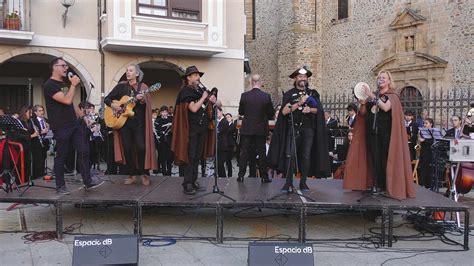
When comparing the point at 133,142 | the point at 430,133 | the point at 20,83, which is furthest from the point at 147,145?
the point at 20,83

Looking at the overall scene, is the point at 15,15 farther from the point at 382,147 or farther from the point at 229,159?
the point at 382,147

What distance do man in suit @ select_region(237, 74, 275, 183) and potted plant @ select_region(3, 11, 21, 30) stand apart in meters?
9.56

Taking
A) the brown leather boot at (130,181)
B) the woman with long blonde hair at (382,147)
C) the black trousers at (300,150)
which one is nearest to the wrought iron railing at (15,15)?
the brown leather boot at (130,181)

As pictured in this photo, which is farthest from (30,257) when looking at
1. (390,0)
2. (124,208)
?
(390,0)

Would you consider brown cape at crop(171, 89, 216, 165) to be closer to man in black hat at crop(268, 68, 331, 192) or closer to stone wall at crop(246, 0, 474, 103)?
man in black hat at crop(268, 68, 331, 192)

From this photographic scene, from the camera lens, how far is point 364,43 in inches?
1017

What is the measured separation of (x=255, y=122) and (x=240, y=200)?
75.0 inches

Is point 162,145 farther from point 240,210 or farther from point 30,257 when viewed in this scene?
point 30,257

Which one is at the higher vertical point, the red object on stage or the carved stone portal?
the carved stone portal

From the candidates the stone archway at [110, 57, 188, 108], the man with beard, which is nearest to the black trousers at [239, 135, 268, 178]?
the man with beard

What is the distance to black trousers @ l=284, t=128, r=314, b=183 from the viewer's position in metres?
6.50

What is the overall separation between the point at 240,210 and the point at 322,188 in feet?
4.65

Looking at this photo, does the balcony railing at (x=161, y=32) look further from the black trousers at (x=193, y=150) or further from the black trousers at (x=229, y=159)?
the black trousers at (x=193, y=150)

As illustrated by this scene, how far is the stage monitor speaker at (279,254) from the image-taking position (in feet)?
14.9
